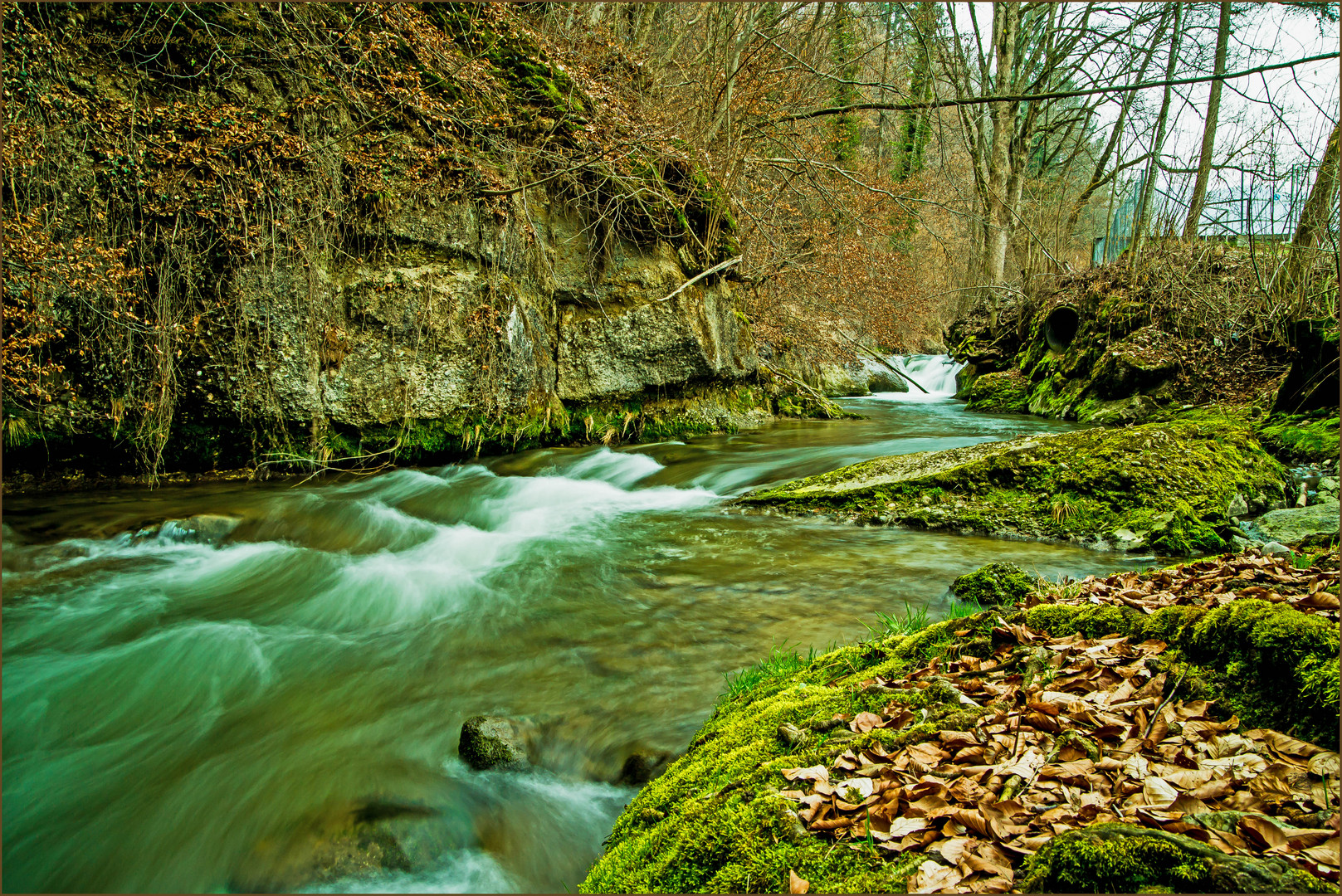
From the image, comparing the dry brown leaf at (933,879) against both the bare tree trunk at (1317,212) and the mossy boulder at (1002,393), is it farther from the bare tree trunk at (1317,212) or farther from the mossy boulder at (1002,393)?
the mossy boulder at (1002,393)

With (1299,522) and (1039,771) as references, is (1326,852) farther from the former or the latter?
(1299,522)

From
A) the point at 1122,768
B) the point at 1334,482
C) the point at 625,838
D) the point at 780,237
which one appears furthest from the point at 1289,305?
the point at 625,838

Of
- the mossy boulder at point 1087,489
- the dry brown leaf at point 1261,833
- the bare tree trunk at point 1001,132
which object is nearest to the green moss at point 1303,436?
the mossy boulder at point 1087,489

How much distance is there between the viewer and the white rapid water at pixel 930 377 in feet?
65.2

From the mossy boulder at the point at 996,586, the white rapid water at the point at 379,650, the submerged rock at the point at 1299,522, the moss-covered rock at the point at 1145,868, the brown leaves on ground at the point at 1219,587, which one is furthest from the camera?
the submerged rock at the point at 1299,522

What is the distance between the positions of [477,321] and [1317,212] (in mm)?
10538

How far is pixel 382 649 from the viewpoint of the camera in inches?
178

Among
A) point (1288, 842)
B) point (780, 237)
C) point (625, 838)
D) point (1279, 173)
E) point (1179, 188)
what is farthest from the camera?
point (780, 237)

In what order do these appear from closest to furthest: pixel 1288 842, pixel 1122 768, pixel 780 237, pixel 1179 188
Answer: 1. pixel 1288 842
2. pixel 1122 768
3. pixel 1179 188
4. pixel 780 237

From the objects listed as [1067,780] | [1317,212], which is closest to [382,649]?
[1067,780]

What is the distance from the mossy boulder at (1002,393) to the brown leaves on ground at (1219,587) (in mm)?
12591

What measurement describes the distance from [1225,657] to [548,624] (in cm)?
380

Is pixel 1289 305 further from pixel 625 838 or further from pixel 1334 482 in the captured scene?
pixel 625 838

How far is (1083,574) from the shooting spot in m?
4.67
